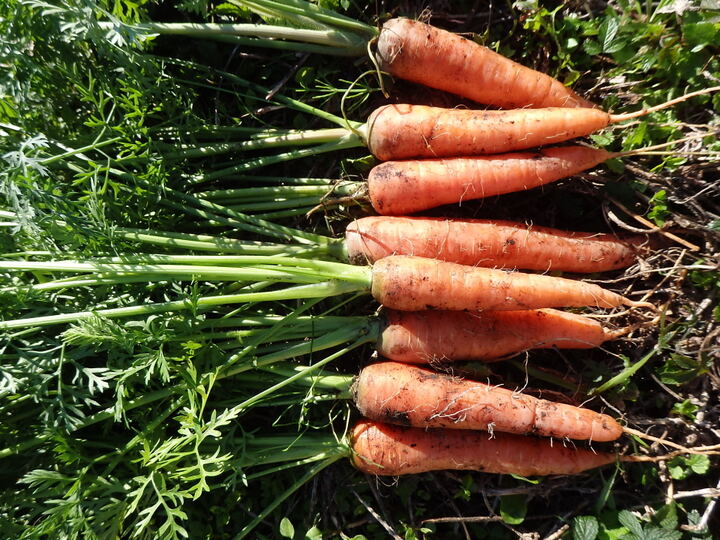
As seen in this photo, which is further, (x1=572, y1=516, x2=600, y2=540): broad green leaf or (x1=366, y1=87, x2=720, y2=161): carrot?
(x1=366, y1=87, x2=720, y2=161): carrot

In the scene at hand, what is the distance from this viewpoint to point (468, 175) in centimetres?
228

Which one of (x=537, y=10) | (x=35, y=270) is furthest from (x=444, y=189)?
(x=35, y=270)

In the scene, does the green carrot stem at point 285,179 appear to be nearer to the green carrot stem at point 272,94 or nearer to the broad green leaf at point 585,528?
the green carrot stem at point 272,94

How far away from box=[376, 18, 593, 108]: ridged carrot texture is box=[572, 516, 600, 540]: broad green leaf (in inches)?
67.2

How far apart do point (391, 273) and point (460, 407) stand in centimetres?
61

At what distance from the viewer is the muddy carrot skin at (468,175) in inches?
87.8

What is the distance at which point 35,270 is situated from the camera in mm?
1990

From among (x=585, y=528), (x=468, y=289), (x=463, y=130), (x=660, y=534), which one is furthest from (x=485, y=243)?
(x=660, y=534)

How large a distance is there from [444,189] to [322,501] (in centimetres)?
147

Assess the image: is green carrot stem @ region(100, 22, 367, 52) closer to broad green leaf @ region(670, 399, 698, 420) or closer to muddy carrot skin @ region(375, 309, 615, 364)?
muddy carrot skin @ region(375, 309, 615, 364)

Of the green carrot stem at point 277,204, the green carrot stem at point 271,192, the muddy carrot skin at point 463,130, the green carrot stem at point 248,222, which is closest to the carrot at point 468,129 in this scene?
the muddy carrot skin at point 463,130

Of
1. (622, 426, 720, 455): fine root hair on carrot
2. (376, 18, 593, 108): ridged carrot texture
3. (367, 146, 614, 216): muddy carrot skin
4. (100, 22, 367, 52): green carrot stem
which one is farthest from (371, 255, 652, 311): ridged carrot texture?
(100, 22, 367, 52): green carrot stem

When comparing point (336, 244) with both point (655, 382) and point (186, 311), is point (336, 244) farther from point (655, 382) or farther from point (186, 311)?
point (655, 382)

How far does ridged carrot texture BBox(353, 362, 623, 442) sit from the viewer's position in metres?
2.18
